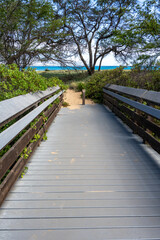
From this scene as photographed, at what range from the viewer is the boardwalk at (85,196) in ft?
7.03

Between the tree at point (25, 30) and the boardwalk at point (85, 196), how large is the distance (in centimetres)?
1502

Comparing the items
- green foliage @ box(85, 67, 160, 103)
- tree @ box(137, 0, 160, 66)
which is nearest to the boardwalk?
green foliage @ box(85, 67, 160, 103)

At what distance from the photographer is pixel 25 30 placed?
18.1 metres

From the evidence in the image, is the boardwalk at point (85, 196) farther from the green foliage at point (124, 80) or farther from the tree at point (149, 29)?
the tree at point (149, 29)

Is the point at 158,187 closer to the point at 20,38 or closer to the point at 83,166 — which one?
the point at 83,166

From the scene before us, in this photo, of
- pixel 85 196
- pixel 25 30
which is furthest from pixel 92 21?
pixel 85 196

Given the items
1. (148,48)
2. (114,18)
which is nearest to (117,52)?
(114,18)

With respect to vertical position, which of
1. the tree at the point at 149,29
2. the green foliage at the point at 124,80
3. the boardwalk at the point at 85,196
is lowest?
the boardwalk at the point at 85,196

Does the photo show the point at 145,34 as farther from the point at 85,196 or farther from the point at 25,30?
the point at 85,196

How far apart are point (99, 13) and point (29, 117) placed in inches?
931

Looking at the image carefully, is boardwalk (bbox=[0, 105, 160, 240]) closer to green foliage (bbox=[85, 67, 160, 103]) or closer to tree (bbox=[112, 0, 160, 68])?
green foliage (bbox=[85, 67, 160, 103])

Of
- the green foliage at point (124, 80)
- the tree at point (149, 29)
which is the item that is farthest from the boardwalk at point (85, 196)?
the tree at point (149, 29)

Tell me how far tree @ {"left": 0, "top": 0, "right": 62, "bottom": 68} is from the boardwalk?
15.0 metres

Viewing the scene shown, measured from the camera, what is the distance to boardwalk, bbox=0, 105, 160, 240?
2143mm
